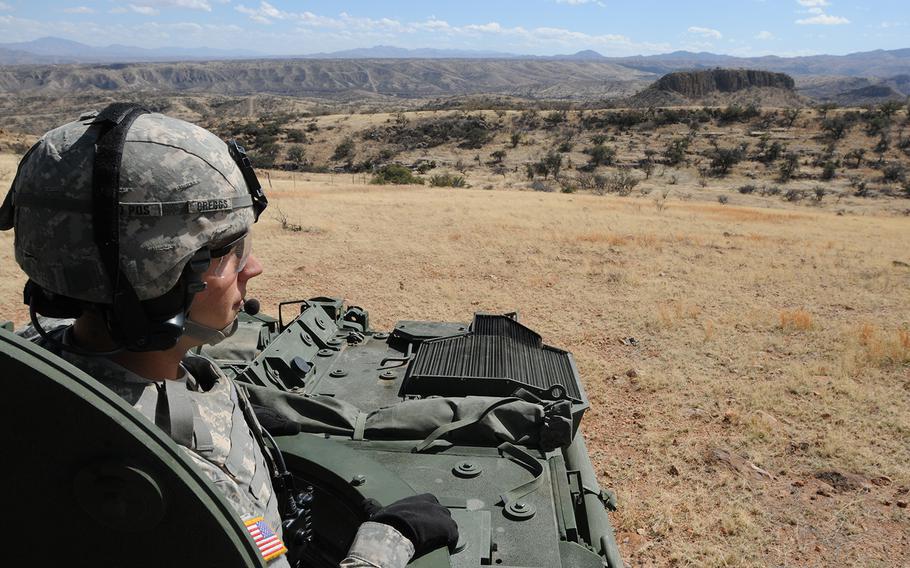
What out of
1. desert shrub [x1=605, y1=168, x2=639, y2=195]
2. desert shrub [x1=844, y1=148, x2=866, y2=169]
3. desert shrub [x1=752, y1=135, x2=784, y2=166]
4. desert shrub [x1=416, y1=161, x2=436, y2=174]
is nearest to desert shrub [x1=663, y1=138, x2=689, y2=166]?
desert shrub [x1=752, y1=135, x2=784, y2=166]

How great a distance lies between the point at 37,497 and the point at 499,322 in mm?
3404

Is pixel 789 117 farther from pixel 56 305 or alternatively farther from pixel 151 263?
pixel 56 305

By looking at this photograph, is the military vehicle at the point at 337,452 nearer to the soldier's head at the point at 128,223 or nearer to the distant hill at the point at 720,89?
the soldier's head at the point at 128,223

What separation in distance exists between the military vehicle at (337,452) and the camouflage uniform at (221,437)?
22 cm

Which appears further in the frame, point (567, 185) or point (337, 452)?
point (567, 185)

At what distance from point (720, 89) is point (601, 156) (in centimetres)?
5494

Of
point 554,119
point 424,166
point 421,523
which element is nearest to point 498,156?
point 424,166

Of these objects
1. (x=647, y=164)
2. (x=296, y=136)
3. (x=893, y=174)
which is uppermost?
(x=296, y=136)

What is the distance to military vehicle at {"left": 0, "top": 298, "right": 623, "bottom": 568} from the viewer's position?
122 cm

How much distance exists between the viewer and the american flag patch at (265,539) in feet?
5.41

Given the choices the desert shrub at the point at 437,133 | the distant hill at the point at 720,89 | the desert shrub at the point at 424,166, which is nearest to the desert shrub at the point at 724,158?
the desert shrub at the point at 437,133

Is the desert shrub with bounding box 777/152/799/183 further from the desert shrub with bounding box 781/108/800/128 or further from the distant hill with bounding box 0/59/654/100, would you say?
the distant hill with bounding box 0/59/654/100

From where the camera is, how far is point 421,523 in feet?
→ 6.77

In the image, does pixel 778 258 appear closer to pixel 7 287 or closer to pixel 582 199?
pixel 582 199
